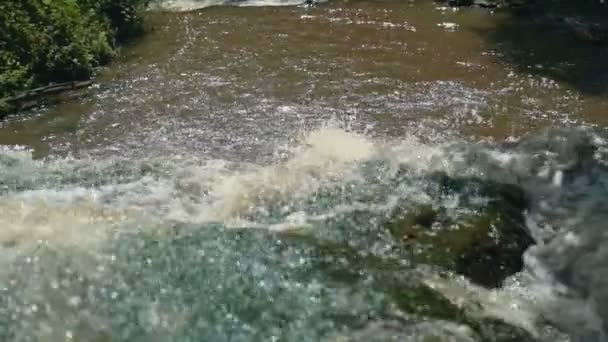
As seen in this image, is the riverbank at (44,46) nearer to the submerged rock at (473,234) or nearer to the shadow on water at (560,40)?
the submerged rock at (473,234)

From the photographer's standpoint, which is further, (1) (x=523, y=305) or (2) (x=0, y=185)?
(2) (x=0, y=185)

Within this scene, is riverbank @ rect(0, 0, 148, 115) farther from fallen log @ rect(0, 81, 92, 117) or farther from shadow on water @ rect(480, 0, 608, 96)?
shadow on water @ rect(480, 0, 608, 96)

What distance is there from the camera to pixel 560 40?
37.2 ft

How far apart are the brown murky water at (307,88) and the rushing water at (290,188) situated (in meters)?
0.04

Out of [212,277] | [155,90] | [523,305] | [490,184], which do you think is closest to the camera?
[523,305]

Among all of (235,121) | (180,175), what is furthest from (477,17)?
(180,175)

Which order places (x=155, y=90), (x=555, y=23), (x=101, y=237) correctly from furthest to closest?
1. (x=555, y=23)
2. (x=155, y=90)
3. (x=101, y=237)

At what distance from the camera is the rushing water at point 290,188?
5.52 meters

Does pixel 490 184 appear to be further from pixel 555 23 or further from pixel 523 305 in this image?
pixel 555 23

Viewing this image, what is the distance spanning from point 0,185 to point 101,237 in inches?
73.7

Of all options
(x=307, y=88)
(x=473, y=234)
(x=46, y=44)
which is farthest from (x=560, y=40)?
(x=46, y=44)

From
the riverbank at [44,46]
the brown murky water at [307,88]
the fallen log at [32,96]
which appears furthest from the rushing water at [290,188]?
the riverbank at [44,46]

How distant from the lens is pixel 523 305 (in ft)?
18.4

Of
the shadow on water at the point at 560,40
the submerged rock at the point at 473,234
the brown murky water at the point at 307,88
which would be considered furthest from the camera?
the shadow on water at the point at 560,40
